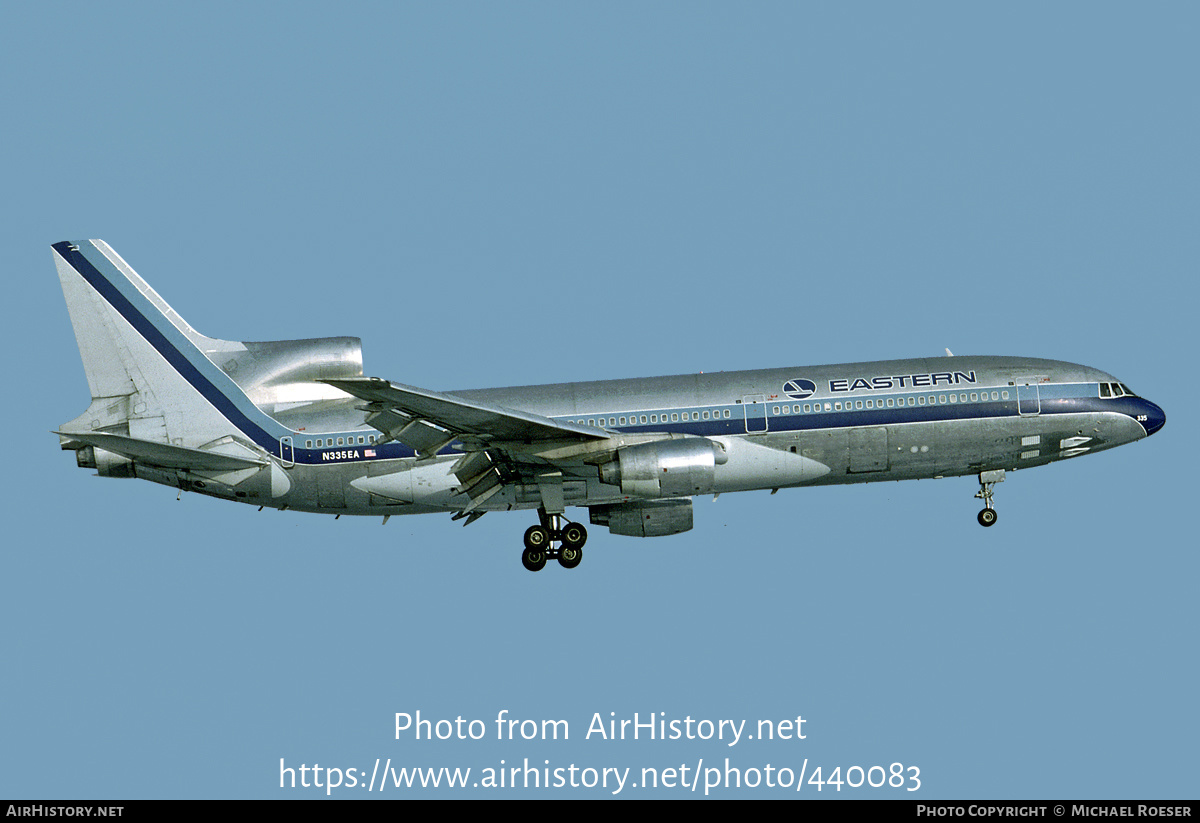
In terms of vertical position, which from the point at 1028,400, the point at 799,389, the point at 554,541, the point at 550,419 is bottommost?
the point at 554,541

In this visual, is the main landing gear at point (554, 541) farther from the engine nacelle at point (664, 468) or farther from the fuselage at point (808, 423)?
the engine nacelle at point (664, 468)

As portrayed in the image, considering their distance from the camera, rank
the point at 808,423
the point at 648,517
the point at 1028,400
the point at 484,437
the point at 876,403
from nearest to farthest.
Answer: the point at 484,437 → the point at 808,423 → the point at 876,403 → the point at 1028,400 → the point at 648,517

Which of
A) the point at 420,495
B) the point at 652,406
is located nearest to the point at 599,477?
the point at 652,406

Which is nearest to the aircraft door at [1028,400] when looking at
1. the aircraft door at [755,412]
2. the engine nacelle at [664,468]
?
the aircraft door at [755,412]

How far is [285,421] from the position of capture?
42000 mm

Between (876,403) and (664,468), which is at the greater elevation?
(876,403)

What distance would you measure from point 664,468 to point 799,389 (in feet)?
17.0

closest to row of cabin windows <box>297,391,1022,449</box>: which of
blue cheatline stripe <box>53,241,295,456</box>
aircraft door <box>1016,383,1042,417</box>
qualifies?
aircraft door <box>1016,383,1042,417</box>

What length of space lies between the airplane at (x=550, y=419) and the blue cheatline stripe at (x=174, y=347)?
0.05m

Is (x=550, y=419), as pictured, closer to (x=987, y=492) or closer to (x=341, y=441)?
(x=341, y=441)

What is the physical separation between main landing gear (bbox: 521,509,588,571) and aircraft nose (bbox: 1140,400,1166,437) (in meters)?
15.9

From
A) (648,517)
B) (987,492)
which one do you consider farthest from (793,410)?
(987,492)

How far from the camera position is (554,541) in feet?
139

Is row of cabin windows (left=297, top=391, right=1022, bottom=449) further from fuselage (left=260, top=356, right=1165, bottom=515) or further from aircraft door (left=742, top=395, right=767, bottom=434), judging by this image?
aircraft door (left=742, top=395, right=767, bottom=434)
